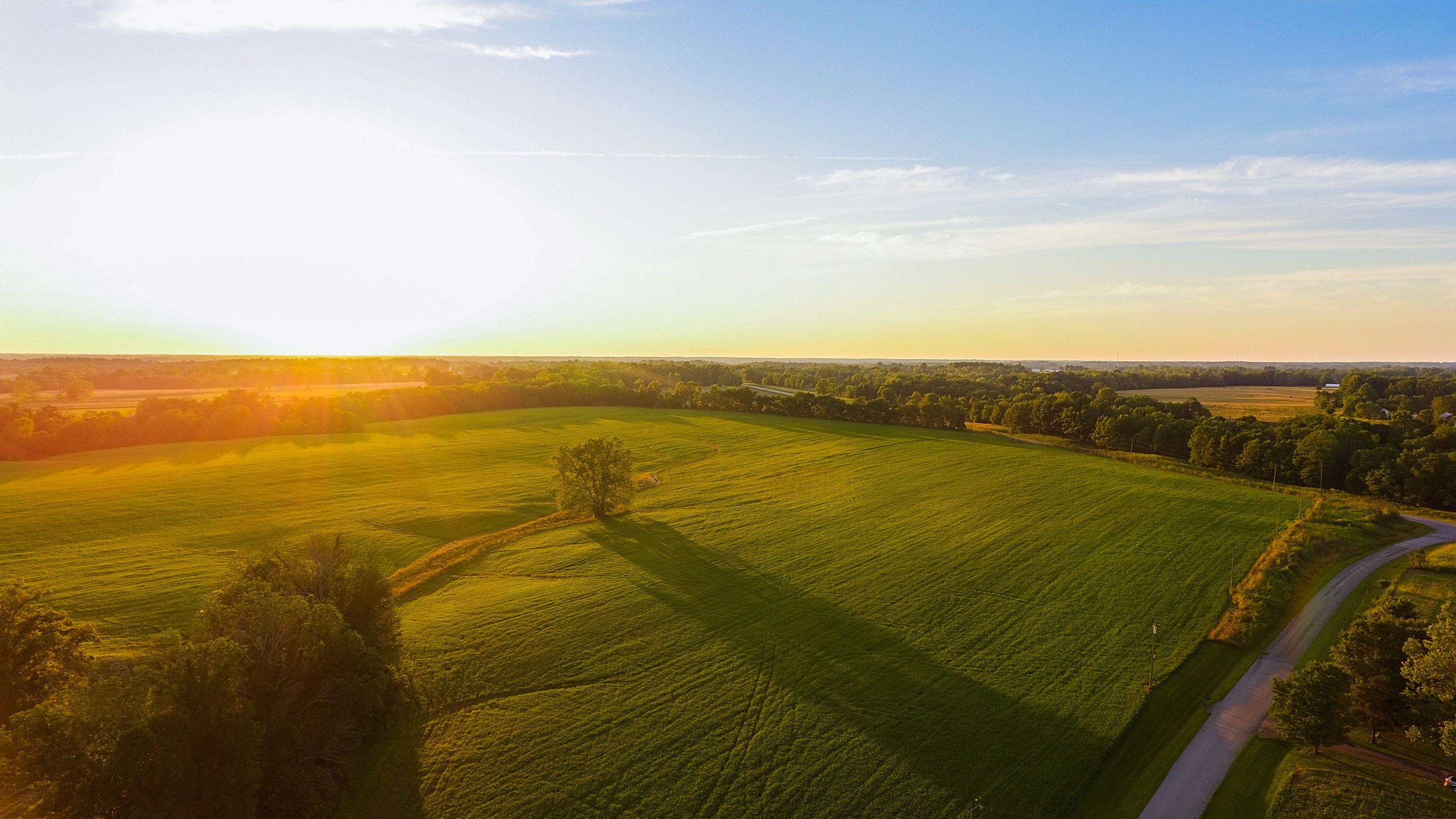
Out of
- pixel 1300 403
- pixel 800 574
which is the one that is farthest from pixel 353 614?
pixel 1300 403

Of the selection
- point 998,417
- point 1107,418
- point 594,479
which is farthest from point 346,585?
point 998,417

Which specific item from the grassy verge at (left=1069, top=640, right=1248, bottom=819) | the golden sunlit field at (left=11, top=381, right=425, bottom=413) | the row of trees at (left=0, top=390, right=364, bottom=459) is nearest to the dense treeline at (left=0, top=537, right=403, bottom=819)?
the grassy verge at (left=1069, top=640, right=1248, bottom=819)

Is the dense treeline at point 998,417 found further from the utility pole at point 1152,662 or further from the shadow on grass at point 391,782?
the shadow on grass at point 391,782

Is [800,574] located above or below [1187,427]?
below

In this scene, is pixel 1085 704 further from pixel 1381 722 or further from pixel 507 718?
pixel 507 718

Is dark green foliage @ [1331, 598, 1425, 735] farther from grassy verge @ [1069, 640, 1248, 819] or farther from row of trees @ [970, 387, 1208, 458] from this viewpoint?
row of trees @ [970, 387, 1208, 458]

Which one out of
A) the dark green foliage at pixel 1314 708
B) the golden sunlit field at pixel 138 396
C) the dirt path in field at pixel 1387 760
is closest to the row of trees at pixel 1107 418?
the dirt path in field at pixel 1387 760
